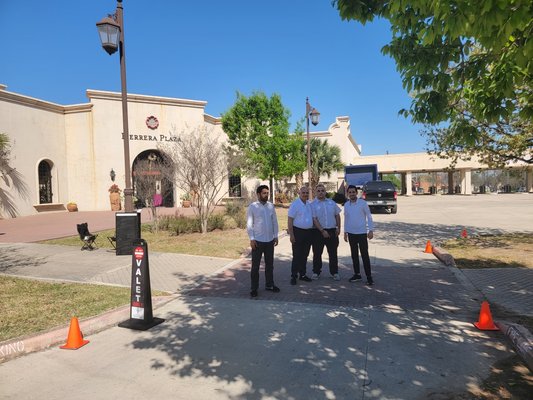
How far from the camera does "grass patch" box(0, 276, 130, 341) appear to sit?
467cm

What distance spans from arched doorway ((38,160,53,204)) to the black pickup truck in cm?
2078

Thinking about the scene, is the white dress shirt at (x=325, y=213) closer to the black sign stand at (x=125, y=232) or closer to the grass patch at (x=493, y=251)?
the grass patch at (x=493, y=251)

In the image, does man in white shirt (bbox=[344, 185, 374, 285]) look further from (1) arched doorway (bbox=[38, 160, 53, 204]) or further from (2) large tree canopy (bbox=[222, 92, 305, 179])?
(1) arched doorway (bbox=[38, 160, 53, 204])

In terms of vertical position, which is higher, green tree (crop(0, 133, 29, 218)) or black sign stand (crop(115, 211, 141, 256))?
green tree (crop(0, 133, 29, 218))

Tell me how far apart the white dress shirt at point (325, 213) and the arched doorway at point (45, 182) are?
23.2 m

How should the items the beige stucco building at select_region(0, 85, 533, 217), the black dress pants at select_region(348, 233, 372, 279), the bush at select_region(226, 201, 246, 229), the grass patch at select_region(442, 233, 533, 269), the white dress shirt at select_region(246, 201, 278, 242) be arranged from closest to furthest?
the white dress shirt at select_region(246, 201, 278, 242)
the black dress pants at select_region(348, 233, 372, 279)
the grass patch at select_region(442, 233, 533, 269)
the bush at select_region(226, 201, 246, 229)
the beige stucco building at select_region(0, 85, 533, 217)

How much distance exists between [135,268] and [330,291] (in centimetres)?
316

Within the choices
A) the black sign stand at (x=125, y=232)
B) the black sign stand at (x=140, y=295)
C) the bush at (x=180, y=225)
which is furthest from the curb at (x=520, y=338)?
the bush at (x=180, y=225)

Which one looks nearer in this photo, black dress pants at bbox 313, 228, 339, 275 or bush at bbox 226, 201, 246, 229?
black dress pants at bbox 313, 228, 339, 275

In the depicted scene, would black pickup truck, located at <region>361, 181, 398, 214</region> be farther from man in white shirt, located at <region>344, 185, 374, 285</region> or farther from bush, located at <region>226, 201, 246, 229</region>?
man in white shirt, located at <region>344, 185, 374, 285</region>

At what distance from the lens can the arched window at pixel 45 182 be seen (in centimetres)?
2419

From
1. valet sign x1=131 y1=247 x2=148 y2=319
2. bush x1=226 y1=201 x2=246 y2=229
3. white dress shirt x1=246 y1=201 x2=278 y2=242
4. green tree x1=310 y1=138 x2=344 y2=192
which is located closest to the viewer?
valet sign x1=131 y1=247 x2=148 y2=319

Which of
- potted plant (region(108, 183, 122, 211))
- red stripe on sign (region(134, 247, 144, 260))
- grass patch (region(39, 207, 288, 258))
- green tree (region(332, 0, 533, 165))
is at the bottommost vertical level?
grass patch (region(39, 207, 288, 258))

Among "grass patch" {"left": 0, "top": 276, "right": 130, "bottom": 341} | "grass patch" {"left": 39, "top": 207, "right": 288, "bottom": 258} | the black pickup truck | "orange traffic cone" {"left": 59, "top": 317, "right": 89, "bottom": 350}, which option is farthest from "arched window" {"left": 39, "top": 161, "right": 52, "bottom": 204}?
"orange traffic cone" {"left": 59, "top": 317, "right": 89, "bottom": 350}
